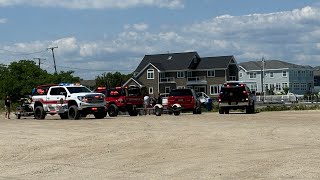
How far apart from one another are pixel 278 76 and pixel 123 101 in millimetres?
78659

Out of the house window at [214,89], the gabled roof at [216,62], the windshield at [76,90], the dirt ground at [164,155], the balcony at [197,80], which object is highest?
the gabled roof at [216,62]

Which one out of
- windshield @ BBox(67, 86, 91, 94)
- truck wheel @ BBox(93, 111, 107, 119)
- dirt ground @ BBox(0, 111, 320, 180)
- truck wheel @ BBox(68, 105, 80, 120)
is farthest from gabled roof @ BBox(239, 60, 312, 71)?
dirt ground @ BBox(0, 111, 320, 180)

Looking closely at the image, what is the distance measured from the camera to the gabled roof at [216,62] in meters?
95.3

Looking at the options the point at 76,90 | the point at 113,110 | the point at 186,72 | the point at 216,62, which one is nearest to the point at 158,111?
the point at 113,110

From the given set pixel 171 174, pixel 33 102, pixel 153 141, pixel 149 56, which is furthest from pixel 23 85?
pixel 171 174

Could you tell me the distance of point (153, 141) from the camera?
1734 cm

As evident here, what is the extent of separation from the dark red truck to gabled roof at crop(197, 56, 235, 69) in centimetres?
5759

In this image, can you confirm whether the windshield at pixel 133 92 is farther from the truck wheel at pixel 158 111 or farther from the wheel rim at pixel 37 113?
the wheel rim at pixel 37 113

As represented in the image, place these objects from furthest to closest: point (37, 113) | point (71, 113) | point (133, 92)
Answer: point (133, 92)
point (37, 113)
point (71, 113)

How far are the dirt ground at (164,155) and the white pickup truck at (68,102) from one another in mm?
11299

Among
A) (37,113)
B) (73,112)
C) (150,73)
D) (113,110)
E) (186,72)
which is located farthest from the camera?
(150,73)

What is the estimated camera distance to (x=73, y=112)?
106ft

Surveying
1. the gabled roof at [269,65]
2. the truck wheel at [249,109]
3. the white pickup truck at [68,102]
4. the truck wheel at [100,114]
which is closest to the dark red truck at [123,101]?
the truck wheel at [100,114]

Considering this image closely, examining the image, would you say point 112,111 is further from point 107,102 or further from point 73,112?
point 73,112
